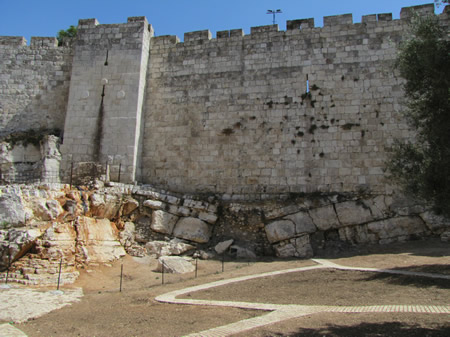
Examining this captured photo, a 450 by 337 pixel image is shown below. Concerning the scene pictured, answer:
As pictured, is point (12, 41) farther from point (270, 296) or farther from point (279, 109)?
point (270, 296)

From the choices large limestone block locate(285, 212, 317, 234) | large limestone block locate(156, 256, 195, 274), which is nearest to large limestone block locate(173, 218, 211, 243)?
large limestone block locate(156, 256, 195, 274)

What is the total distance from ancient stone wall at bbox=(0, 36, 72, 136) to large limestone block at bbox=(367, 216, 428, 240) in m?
13.6

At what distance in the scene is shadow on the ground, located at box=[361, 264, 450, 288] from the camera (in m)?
8.28

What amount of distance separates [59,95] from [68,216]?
689cm

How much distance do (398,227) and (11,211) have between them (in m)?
12.7

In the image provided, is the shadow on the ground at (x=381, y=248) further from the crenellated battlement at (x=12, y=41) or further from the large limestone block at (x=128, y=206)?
the crenellated battlement at (x=12, y=41)

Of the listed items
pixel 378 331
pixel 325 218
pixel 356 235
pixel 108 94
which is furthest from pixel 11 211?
pixel 356 235

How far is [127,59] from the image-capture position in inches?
617

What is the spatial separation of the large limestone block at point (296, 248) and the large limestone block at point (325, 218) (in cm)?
68

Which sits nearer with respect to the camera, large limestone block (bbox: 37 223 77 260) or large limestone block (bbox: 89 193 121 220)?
large limestone block (bbox: 37 223 77 260)

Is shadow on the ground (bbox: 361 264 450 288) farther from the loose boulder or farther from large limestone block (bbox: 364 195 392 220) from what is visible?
the loose boulder

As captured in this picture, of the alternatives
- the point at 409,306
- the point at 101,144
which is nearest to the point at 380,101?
the point at 409,306

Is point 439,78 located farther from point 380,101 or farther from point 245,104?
point 245,104

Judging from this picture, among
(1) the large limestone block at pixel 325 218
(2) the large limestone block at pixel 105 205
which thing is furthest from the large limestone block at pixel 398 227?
(2) the large limestone block at pixel 105 205
